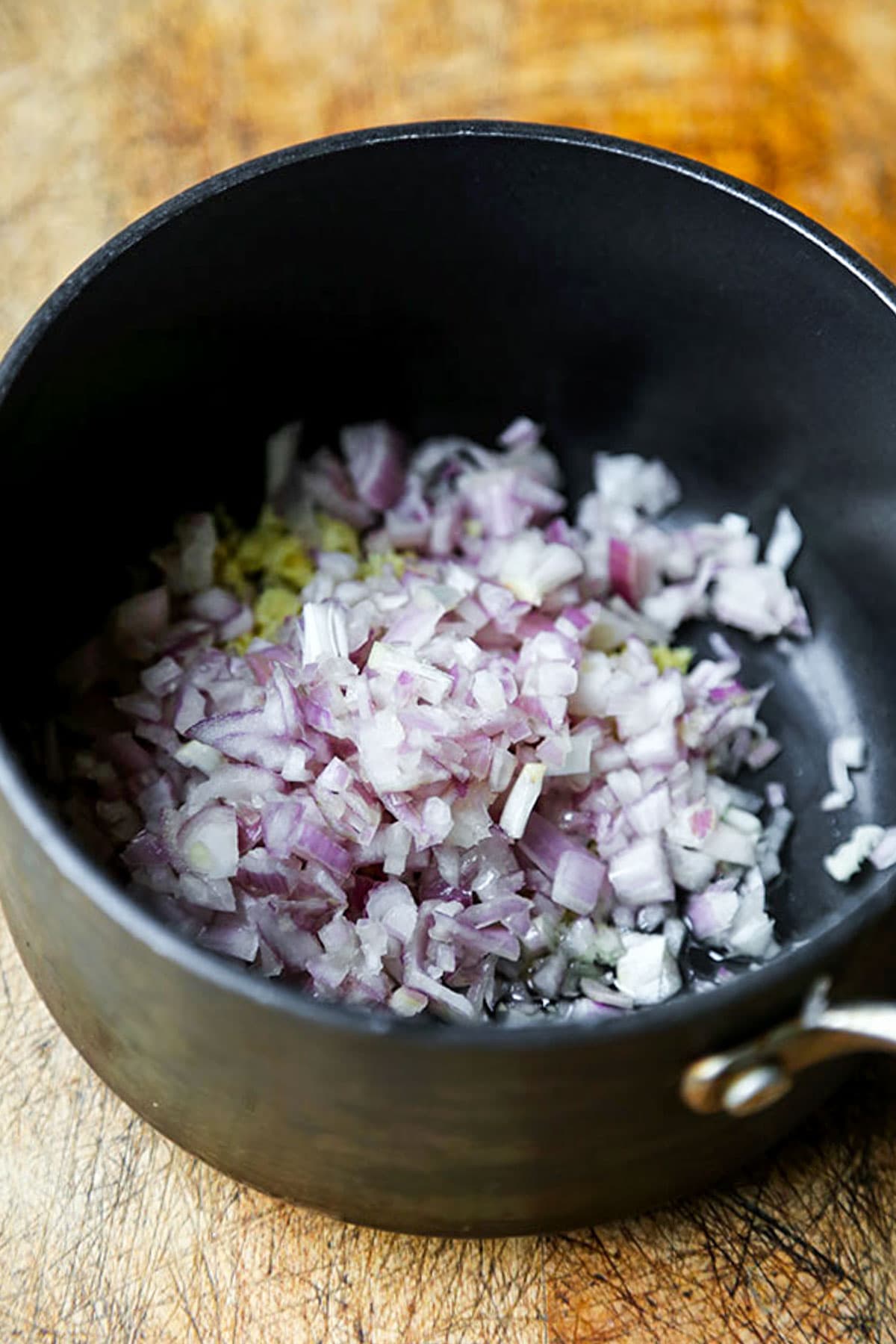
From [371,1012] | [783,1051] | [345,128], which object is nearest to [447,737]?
[371,1012]

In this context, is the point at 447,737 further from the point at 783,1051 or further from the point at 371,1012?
the point at 783,1051

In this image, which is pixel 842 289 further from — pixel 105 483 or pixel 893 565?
pixel 105 483

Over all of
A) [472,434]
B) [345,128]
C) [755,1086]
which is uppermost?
[345,128]

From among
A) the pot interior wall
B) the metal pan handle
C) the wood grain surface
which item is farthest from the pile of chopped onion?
the metal pan handle

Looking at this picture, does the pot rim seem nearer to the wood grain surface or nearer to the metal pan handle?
the metal pan handle

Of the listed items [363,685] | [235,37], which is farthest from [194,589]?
[235,37]

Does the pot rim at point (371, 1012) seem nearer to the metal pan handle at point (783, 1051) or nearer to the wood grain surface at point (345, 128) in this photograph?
the metal pan handle at point (783, 1051)
